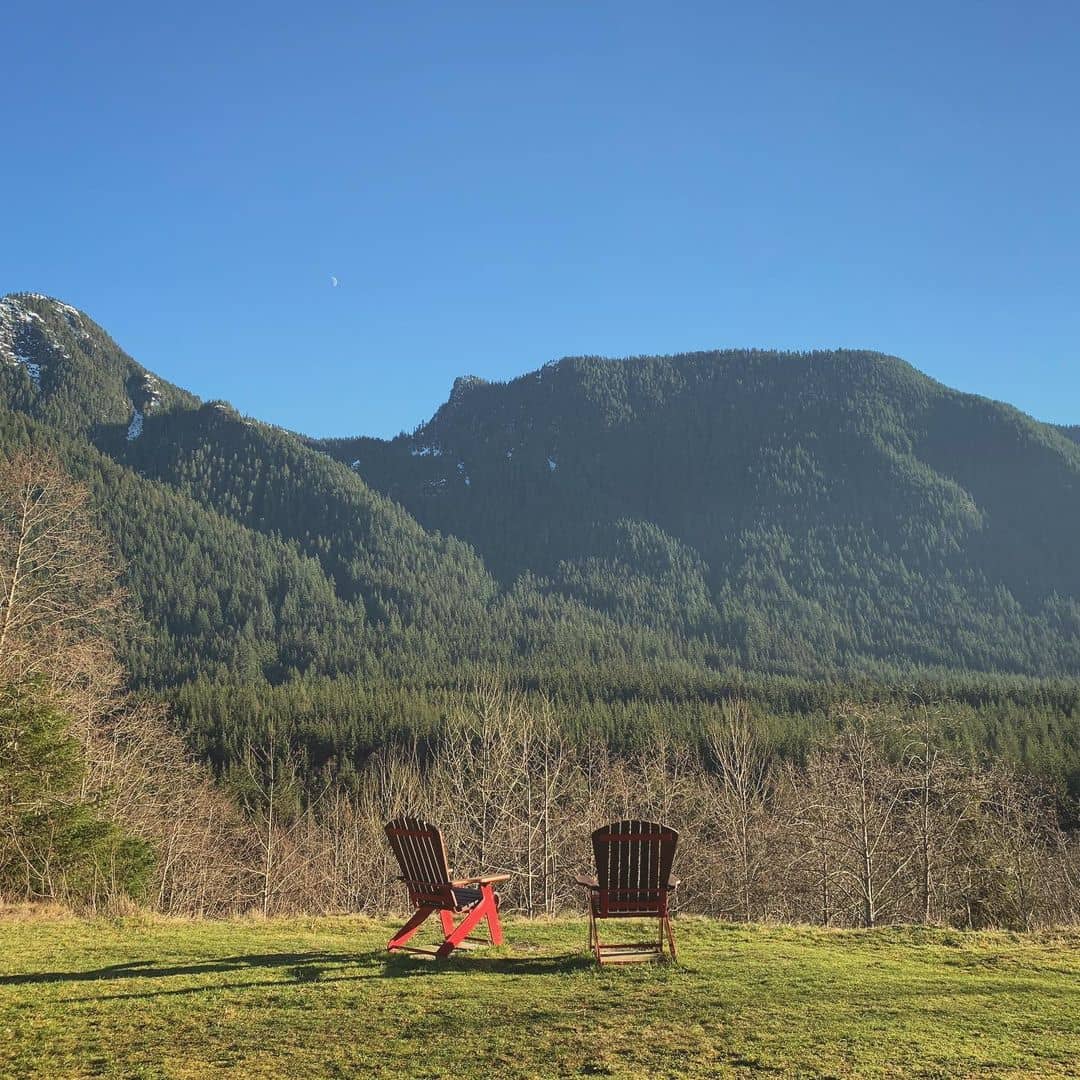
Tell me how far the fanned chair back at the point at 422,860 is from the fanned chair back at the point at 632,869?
1672 mm

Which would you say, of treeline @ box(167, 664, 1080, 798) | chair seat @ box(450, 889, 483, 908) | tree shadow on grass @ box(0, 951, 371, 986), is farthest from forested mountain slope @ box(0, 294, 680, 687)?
tree shadow on grass @ box(0, 951, 371, 986)

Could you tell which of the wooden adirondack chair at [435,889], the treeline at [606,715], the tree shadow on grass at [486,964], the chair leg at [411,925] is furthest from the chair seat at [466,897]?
the treeline at [606,715]

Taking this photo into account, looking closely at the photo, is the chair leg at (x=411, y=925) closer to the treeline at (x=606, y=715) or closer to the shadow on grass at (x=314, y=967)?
the shadow on grass at (x=314, y=967)

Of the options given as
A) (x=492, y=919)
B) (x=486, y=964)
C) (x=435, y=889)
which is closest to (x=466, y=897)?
(x=492, y=919)

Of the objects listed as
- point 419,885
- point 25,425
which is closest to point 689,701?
point 419,885

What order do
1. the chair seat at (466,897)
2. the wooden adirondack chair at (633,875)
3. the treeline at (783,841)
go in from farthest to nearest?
the treeline at (783,841), the chair seat at (466,897), the wooden adirondack chair at (633,875)

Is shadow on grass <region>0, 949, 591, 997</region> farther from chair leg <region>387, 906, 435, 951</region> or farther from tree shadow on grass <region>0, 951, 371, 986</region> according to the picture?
chair leg <region>387, 906, 435, 951</region>

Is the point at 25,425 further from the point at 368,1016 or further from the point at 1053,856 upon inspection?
the point at 368,1016

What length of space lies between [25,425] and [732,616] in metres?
138

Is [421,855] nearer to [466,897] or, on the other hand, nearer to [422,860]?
[422,860]

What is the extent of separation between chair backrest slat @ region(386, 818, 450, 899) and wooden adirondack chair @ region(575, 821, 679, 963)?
5.30 feet

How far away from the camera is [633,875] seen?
1029 cm

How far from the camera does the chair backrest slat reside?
403 inches

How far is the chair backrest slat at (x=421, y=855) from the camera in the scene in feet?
33.6
